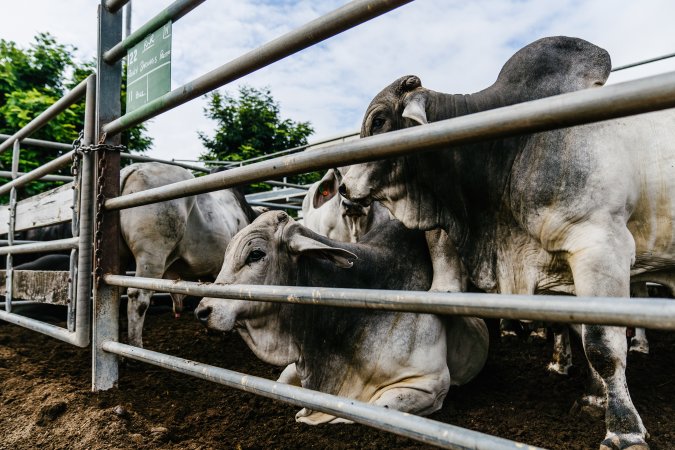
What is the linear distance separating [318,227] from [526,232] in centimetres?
326

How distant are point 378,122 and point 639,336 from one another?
298 centimetres

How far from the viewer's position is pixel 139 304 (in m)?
4.24

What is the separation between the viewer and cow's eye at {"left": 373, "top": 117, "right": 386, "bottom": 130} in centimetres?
267

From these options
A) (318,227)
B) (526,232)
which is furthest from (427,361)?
(318,227)

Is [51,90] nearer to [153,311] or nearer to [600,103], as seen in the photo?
[153,311]

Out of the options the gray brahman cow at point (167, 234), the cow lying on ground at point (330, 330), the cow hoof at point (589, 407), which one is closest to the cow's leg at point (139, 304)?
the gray brahman cow at point (167, 234)

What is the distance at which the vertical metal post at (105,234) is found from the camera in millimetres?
2684

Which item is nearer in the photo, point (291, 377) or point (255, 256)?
point (255, 256)

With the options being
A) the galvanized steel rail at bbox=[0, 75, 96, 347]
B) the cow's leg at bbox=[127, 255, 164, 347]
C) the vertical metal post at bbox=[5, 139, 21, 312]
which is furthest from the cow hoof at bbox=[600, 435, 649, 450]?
the vertical metal post at bbox=[5, 139, 21, 312]

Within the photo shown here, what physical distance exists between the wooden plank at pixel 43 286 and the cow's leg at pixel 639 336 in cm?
377

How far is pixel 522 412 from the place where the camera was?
8.29ft

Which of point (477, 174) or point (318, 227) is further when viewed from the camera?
point (318, 227)

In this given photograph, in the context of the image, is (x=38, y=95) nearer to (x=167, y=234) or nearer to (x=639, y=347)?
(x=167, y=234)

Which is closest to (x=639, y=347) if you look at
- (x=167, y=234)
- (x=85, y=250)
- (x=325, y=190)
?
(x=325, y=190)
